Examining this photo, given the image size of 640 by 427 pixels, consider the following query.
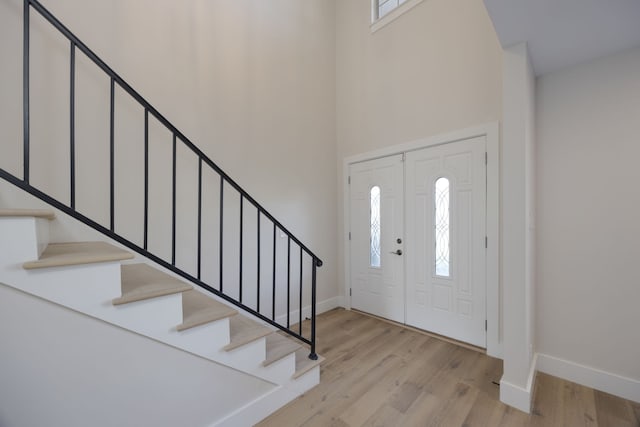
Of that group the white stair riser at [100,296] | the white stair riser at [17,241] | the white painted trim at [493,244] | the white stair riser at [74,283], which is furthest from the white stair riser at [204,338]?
the white painted trim at [493,244]

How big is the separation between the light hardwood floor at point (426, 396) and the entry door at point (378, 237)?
2.43ft

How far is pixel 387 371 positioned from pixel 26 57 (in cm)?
302

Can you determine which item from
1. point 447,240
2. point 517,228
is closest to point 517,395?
point 517,228

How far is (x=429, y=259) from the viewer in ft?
9.87

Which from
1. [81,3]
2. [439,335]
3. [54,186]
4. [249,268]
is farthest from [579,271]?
[81,3]

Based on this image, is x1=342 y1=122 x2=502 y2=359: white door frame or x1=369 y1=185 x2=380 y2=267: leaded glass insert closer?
x1=342 y1=122 x2=502 y2=359: white door frame

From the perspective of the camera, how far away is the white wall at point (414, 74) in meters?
2.65

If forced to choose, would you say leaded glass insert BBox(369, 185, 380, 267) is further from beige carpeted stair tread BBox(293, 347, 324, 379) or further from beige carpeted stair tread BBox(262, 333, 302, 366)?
beige carpeted stair tread BBox(262, 333, 302, 366)

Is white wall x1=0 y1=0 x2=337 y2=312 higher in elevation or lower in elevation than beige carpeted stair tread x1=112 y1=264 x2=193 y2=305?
higher

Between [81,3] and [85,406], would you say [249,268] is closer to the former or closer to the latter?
[85,406]

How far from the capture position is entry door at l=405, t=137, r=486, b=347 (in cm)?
266

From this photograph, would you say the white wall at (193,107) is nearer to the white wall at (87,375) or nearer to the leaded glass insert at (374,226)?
the leaded glass insert at (374,226)

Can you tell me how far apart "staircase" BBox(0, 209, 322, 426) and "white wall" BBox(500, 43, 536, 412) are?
1.47 metres

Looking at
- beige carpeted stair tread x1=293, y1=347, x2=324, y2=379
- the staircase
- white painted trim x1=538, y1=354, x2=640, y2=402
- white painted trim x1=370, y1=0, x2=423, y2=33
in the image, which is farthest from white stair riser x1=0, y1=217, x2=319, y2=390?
white painted trim x1=370, y1=0, x2=423, y2=33
